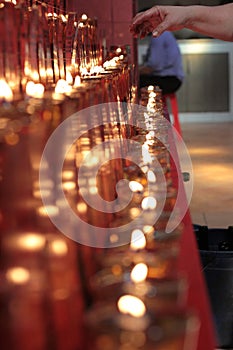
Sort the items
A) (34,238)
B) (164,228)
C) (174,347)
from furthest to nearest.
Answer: (164,228) < (34,238) < (174,347)

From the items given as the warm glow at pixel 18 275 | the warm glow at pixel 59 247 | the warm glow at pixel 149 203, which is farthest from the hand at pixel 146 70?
the warm glow at pixel 18 275

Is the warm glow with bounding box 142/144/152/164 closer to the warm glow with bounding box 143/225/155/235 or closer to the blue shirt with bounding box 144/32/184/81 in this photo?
the warm glow with bounding box 143/225/155/235

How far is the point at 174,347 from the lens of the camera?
667 mm

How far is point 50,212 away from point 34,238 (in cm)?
9

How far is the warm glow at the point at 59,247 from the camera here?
2.66ft

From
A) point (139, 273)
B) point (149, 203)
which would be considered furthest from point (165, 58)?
point (139, 273)

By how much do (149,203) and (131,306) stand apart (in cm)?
52

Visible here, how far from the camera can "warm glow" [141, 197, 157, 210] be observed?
4.18 feet

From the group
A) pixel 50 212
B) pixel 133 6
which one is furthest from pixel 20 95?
pixel 133 6

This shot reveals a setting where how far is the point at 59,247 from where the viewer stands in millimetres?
827

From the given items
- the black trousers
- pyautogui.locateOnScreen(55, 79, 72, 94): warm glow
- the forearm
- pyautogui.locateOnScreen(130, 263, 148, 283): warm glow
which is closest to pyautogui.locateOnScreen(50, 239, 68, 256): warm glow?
pyautogui.locateOnScreen(130, 263, 148, 283): warm glow

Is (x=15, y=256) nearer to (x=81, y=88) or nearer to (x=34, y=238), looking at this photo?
(x=34, y=238)

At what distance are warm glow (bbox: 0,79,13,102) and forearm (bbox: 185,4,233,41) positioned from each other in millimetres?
2723

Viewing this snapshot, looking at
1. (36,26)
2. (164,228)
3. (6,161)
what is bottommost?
(164,228)
